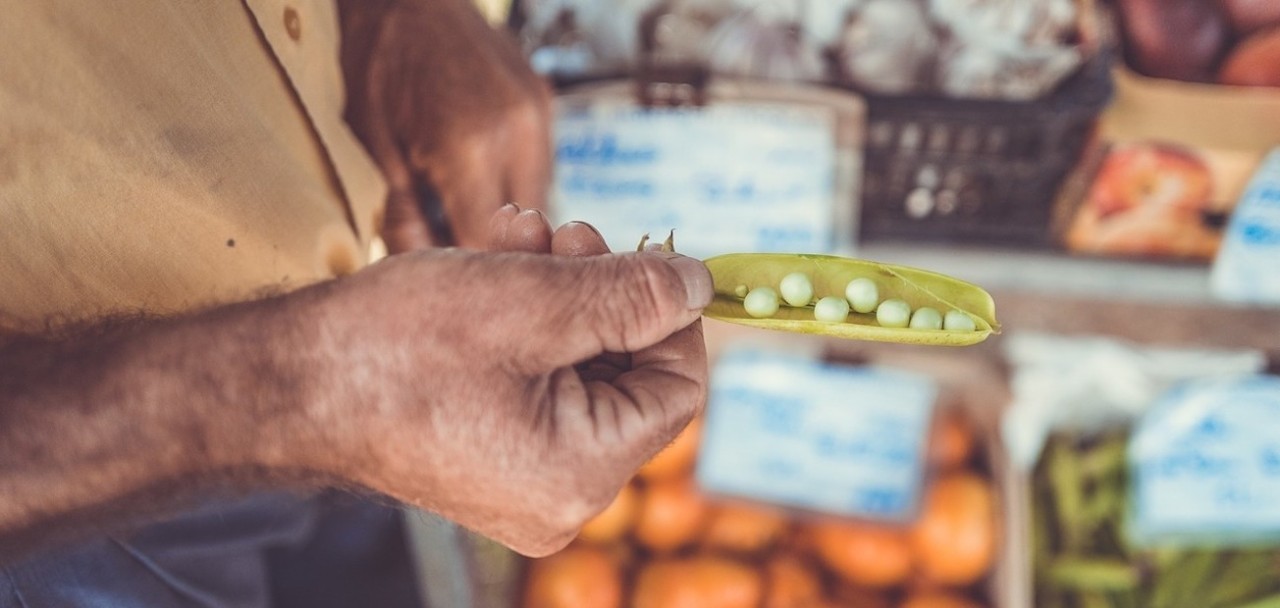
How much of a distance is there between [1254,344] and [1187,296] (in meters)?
0.26

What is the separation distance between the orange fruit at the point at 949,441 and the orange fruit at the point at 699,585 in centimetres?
51

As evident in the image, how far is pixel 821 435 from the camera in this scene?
1869 millimetres

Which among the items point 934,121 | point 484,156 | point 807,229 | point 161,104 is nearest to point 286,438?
point 161,104

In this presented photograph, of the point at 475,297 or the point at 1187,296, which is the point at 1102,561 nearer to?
the point at 1187,296

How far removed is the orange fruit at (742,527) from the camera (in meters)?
1.92

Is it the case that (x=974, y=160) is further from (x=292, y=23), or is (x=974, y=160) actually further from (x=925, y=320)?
(x=292, y=23)

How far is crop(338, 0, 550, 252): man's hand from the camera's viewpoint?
121 cm

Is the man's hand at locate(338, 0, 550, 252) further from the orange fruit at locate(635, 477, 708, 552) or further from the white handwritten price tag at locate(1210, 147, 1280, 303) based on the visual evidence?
the white handwritten price tag at locate(1210, 147, 1280, 303)

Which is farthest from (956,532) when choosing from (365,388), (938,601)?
(365,388)

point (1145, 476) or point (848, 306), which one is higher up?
point (848, 306)

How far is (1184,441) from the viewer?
1770 mm

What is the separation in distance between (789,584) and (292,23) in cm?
152

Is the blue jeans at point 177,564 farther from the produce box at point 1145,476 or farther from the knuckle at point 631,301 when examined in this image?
the produce box at point 1145,476

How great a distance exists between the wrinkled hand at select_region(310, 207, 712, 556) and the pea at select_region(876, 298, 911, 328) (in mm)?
225
